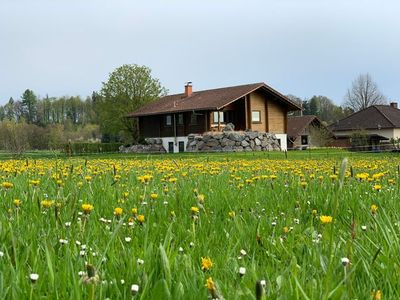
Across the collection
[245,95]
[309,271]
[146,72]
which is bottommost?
[309,271]

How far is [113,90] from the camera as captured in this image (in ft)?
177

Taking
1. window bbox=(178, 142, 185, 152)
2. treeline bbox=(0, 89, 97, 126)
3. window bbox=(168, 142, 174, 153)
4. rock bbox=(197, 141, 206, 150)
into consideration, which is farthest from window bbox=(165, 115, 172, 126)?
treeline bbox=(0, 89, 97, 126)

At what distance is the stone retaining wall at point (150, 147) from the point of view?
144ft

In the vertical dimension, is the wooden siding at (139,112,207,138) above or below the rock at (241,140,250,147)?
above

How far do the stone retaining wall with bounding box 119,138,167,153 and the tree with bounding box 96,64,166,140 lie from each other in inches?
335

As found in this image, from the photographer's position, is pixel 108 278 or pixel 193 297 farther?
pixel 108 278

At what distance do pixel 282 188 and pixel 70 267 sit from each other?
3240mm

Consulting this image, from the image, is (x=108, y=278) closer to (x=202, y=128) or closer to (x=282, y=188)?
(x=282, y=188)

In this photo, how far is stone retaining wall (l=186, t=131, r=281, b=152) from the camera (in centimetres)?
3606

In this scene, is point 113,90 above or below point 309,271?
above

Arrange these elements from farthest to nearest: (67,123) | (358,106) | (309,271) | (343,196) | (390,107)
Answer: (67,123) < (358,106) < (390,107) < (343,196) < (309,271)

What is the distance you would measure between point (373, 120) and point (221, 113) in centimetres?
3097

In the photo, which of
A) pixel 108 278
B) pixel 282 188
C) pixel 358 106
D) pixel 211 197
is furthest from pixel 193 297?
pixel 358 106

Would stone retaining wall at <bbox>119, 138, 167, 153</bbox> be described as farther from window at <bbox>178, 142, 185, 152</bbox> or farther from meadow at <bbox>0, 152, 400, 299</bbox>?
meadow at <bbox>0, 152, 400, 299</bbox>
